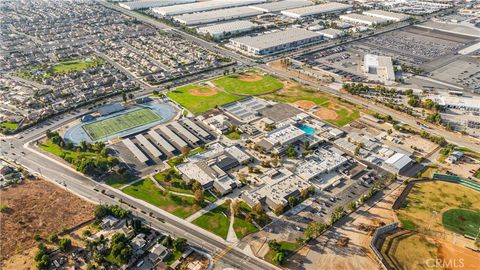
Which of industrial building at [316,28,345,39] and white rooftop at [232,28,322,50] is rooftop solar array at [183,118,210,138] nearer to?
white rooftop at [232,28,322,50]

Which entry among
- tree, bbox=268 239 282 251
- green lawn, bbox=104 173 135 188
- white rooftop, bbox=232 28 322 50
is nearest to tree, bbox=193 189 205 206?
green lawn, bbox=104 173 135 188

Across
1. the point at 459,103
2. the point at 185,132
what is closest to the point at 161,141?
the point at 185,132

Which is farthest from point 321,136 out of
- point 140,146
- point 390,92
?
point 140,146

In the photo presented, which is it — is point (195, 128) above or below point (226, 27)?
below

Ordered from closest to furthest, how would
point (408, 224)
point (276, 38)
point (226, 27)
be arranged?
point (408, 224) < point (276, 38) < point (226, 27)

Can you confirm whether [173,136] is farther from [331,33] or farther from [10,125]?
[331,33]

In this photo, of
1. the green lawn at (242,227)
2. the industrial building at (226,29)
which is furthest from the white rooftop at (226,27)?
the green lawn at (242,227)

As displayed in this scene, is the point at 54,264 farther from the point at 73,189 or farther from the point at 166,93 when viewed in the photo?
the point at 166,93
